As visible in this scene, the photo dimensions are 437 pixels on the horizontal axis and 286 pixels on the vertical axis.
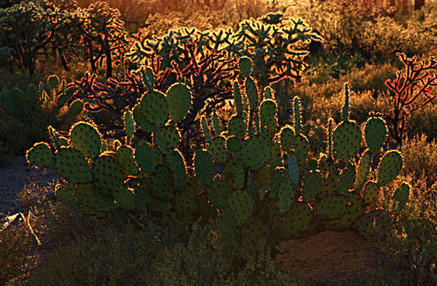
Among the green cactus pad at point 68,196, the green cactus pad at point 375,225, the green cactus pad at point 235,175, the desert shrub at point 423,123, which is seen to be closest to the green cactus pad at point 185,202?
the green cactus pad at point 235,175

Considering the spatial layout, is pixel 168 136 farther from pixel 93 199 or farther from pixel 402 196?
pixel 402 196

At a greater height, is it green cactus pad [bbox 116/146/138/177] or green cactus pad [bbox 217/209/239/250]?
green cactus pad [bbox 116/146/138/177]

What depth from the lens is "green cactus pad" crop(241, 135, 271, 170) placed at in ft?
11.7

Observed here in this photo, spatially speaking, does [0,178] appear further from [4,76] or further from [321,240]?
[4,76]

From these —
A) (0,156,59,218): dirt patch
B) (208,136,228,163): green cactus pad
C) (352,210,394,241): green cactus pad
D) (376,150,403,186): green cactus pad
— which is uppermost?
(208,136,228,163): green cactus pad

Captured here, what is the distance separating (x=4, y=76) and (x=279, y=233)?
9.38 meters

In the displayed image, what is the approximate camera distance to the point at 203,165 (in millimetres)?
3855

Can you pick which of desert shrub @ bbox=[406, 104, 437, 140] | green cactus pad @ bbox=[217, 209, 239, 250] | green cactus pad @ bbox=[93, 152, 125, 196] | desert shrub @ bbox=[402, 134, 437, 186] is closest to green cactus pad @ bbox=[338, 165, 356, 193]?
green cactus pad @ bbox=[217, 209, 239, 250]

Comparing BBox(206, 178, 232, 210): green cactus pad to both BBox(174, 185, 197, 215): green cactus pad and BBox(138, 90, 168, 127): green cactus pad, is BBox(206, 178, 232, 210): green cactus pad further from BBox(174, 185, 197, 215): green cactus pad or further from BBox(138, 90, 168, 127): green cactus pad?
BBox(138, 90, 168, 127): green cactus pad

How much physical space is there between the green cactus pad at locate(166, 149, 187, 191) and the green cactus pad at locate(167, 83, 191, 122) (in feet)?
1.06

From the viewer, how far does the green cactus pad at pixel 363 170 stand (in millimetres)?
3873

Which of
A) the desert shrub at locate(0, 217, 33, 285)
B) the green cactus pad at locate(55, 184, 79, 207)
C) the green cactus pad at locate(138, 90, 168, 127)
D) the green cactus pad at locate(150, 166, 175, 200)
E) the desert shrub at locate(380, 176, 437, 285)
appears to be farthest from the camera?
the green cactus pad at locate(55, 184, 79, 207)

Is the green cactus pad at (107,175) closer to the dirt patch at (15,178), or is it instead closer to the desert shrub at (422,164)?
the dirt patch at (15,178)

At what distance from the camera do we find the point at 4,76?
11.3m
